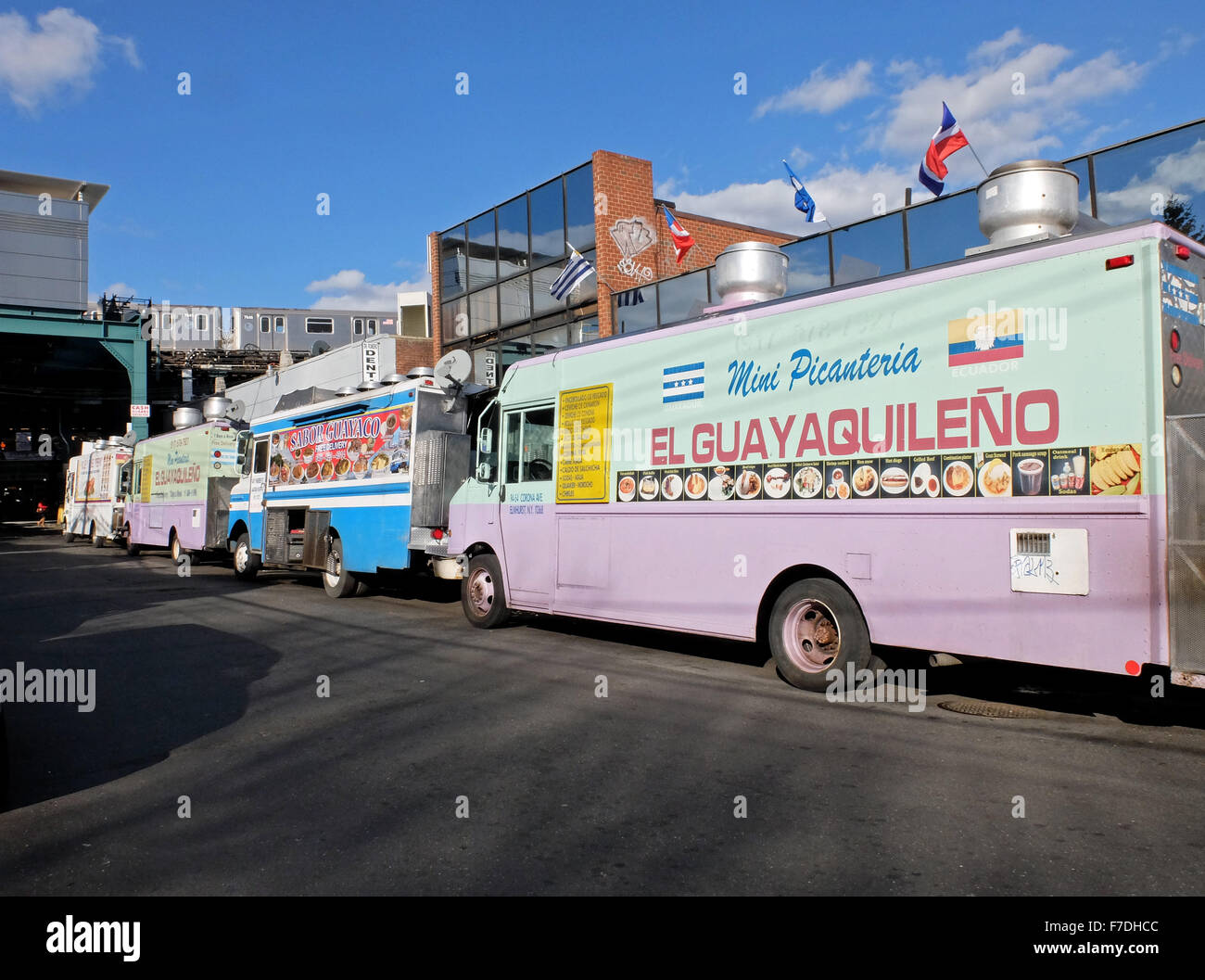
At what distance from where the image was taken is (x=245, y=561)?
706 inches

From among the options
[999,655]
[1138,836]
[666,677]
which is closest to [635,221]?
[666,677]

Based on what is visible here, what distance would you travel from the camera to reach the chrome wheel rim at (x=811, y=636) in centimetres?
728

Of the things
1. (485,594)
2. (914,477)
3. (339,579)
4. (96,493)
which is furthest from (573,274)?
(96,493)

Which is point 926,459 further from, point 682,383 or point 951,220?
point 951,220

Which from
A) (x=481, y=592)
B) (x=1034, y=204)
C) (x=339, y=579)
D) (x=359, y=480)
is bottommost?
(x=339, y=579)

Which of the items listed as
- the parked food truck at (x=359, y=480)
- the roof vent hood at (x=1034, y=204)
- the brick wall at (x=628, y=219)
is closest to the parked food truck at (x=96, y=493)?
the parked food truck at (x=359, y=480)

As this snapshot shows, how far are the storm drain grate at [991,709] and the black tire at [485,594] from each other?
536 centimetres

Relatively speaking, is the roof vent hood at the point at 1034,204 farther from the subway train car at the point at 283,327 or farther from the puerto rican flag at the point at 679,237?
the subway train car at the point at 283,327

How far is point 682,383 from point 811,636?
2.70 metres

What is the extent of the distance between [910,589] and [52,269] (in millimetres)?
42573

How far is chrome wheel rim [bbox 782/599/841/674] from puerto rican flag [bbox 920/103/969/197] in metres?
8.57

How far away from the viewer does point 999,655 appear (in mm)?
6035

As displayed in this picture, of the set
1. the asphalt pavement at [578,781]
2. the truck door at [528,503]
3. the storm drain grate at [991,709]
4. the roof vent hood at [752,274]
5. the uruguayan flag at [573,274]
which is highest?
the uruguayan flag at [573,274]

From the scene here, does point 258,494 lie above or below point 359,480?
below
